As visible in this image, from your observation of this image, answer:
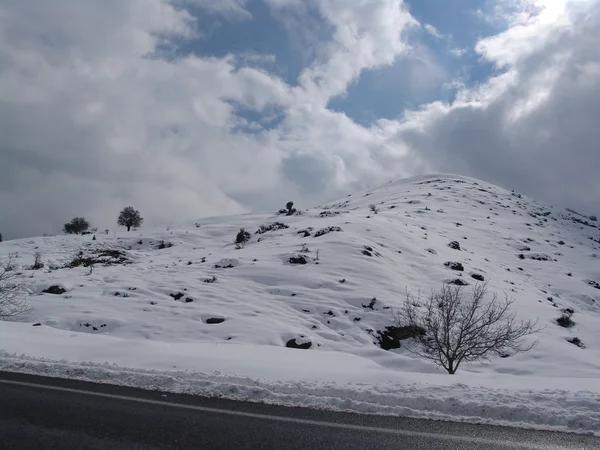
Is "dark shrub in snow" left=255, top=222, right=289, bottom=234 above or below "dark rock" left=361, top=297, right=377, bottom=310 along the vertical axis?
above

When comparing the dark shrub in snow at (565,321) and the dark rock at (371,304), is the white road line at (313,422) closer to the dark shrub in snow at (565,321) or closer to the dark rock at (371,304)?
the dark rock at (371,304)

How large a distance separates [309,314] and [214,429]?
14066mm

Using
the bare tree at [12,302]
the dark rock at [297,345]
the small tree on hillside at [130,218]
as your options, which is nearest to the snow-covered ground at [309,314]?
the dark rock at [297,345]

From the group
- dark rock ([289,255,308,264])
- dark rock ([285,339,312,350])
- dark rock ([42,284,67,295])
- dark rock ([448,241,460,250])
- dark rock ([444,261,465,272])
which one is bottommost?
dark rock ([285,339,312,350])

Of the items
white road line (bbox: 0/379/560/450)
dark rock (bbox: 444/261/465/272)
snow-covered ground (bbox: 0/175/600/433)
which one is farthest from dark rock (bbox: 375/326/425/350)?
dark rock (bbox: 444/261/465/272)

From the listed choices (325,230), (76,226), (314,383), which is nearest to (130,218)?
(76,226)

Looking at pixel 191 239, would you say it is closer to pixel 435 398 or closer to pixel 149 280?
pixel 149 280

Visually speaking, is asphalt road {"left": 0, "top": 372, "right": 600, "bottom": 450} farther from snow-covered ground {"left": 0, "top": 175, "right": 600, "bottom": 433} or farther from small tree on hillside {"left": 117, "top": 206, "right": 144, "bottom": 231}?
small tree on hillside {"left": 117, "top": 206, "right": 144, "bottom": 231}

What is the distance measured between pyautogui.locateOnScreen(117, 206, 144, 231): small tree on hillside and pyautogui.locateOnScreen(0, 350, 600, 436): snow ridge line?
5562cm

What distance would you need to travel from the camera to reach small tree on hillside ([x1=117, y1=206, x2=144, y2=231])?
61384mm

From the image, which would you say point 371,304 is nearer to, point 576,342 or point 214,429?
point 576,342

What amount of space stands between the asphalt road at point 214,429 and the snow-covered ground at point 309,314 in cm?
58

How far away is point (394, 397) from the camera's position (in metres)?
7.32

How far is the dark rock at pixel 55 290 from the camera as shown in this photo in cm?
2012
